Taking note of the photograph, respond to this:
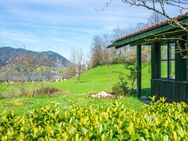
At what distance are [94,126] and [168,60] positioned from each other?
38.2 ft

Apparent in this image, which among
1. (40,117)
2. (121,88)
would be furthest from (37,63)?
(40,117)

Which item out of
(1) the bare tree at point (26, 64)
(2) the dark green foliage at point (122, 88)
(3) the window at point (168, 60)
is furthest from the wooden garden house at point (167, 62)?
(1) the bare tree at point (26, 64)

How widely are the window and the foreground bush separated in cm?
997

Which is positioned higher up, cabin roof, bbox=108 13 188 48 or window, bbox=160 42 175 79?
cabin roof, bbox=108 13 188 48

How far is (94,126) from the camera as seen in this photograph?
3.23m

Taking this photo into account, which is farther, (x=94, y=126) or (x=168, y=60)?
(x=168, y=60)

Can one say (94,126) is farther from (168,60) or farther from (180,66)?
(168,60)

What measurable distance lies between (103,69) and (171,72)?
43660 mm

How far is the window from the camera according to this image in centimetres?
1412

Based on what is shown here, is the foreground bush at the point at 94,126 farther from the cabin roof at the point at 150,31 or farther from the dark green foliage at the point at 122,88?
the dark green foliage at the point at 122,88

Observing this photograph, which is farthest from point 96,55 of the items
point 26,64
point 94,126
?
point 94,126

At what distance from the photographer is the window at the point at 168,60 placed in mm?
14125

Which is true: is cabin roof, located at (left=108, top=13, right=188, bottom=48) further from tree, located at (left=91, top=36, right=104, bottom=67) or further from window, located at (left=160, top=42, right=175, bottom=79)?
tree, located at (left=91, top=36, right=104, bottom=67)

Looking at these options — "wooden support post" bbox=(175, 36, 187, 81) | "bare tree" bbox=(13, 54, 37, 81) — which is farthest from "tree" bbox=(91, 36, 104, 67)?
"wooden support post" bbox=(175, 36, 187, 81)
